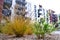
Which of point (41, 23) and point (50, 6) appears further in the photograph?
point (50, 6)

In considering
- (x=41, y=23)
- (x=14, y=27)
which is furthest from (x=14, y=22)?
(x=41, y=23)

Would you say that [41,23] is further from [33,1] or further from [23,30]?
[33,1]

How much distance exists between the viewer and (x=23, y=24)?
11.1 feet

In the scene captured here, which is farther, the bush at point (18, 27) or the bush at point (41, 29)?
the bush at point (18, 27)

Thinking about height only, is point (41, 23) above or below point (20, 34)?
above

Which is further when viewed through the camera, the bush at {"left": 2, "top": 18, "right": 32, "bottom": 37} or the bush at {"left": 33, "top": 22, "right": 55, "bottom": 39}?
the bush at {"left": 2, "top": 18, "right": 32, "bottom": 37}

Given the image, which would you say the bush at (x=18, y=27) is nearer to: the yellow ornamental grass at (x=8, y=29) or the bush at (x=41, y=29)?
the yellow ornamental grass at (x=8, y=29)

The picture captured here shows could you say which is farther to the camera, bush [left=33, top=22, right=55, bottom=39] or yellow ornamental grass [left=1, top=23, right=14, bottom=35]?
yellow ornamental grass [left=1, top=23, right=14, bottom=35]

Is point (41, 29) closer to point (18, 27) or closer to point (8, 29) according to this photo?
point (18, 27)

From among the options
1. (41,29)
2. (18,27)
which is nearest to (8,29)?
(18,27)

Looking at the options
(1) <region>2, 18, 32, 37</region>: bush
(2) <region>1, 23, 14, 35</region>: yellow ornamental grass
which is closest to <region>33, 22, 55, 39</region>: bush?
Answer: (1) <region>2, 18, 32, 37</region>: bush

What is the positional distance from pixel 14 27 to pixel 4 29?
1.13ft

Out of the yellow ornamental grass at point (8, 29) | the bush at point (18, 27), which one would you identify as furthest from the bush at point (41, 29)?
the yellow ornamental grass at point (8, 29)

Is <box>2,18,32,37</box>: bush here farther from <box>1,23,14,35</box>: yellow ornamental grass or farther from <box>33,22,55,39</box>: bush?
<box>33,22,55,39</box>: bush
